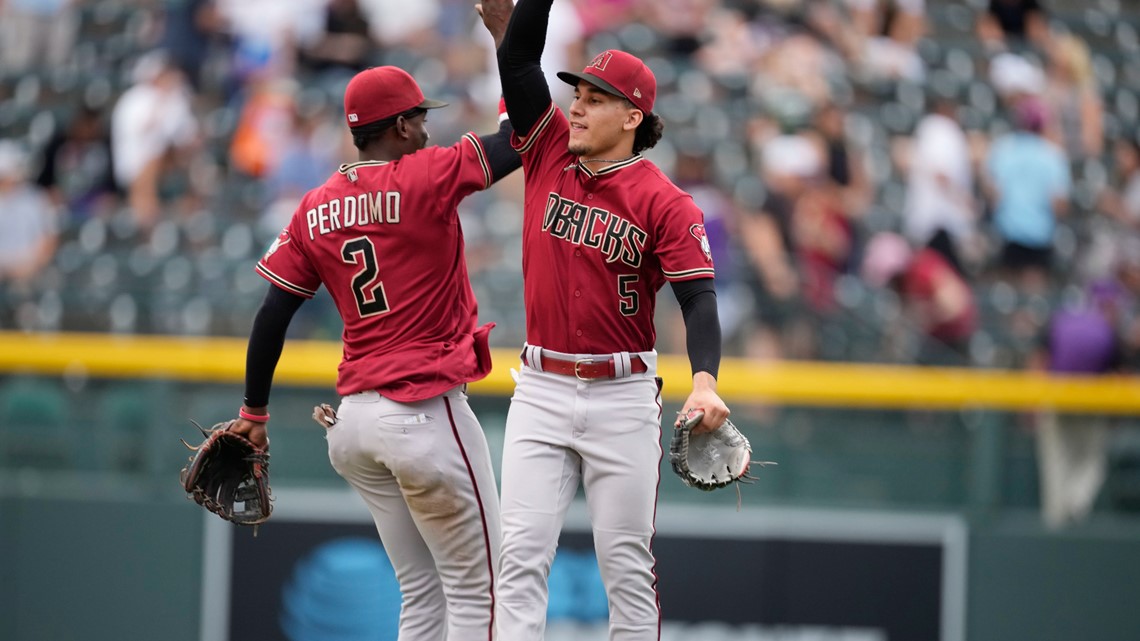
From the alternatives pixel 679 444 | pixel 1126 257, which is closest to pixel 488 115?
pixel 1126 257

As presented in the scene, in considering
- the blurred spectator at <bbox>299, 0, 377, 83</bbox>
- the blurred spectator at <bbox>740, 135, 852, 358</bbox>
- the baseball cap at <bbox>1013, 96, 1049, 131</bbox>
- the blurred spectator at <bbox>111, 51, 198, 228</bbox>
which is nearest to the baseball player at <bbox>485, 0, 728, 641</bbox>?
the blurred spectator at <bbox>740, 135, 852, 358</bbox>

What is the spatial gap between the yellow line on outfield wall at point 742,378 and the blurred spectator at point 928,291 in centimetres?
91

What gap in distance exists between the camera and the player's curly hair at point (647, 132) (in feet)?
13.5

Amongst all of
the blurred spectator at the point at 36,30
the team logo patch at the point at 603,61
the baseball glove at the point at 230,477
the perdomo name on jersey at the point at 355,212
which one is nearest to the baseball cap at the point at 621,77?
the team logo patch at the point at 603,61

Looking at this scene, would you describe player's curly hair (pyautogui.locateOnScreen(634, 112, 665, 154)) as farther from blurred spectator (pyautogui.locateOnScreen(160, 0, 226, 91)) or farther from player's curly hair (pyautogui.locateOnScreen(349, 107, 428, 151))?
blurred spectator (pyautogui.locateOnScreen(160, 0, 226, 91))

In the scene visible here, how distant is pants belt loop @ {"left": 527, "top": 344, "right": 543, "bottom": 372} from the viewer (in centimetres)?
406

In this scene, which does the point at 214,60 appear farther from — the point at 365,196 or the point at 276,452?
the point at 365,196

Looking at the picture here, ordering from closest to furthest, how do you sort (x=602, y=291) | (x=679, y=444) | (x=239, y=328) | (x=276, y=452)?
(x=679, y=444)
(x=602, y=291)
(x=276, y=452)
(x=239, y=328)

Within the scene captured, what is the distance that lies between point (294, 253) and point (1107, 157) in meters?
7.70

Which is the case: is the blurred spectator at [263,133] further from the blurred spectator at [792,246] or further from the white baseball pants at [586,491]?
the white baseball pants at [586,491]

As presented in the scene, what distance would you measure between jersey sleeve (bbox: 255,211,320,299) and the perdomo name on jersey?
66 mm

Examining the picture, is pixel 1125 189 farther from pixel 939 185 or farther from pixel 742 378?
pixel 742 378

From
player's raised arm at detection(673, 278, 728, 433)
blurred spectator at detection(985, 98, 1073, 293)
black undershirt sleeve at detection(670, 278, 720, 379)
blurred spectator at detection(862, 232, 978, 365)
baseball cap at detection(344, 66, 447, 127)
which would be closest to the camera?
player's raised arm at detection(673, 278, 728, 433)

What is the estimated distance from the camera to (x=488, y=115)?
29.6 ft
